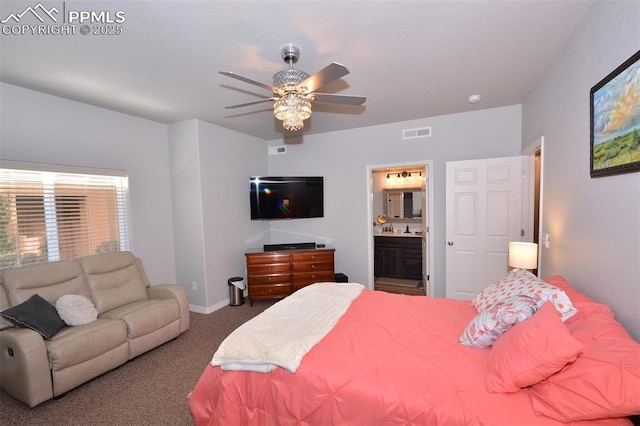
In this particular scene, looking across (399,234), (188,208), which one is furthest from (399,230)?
(188,208)

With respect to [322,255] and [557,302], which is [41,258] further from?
[557,302]

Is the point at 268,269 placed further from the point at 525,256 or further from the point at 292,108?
the point at 525,256

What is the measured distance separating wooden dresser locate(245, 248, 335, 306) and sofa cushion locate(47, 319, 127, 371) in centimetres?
181

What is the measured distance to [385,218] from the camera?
5.95 metres

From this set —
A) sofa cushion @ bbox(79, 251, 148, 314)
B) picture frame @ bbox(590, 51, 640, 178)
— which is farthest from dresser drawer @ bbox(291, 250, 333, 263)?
picture frame @ bbox(590, 51, 640, 178)

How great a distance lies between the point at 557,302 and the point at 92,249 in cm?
435

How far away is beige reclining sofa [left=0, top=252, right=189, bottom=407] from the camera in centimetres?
206

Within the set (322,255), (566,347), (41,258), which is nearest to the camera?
(566,347)

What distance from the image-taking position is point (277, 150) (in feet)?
16.6

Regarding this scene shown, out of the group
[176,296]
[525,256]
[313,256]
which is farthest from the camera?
[313,256]

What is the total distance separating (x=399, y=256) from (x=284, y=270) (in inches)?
94.6

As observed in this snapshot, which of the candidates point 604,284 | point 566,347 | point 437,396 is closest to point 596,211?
point 604,284

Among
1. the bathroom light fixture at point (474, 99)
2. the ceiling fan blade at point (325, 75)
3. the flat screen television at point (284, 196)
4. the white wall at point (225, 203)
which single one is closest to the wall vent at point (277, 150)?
the white wall at point (225, 203)

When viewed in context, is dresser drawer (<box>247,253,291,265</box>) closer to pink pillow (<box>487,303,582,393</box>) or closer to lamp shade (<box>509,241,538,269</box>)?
lamp shade (<box>509,241,538,269</box>)
